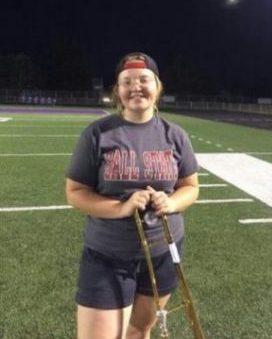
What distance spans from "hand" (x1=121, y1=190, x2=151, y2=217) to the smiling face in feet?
1.31

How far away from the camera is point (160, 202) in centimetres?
250

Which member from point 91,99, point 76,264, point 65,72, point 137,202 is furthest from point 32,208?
point 65,72

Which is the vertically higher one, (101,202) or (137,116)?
(137,116)

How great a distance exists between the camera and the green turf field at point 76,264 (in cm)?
415

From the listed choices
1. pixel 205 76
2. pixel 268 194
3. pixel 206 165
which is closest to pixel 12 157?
pixel 206 165

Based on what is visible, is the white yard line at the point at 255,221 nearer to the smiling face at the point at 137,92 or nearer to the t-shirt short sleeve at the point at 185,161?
the t-shirt short sleeve at the point at 185,161

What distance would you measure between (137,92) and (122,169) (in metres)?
0.37

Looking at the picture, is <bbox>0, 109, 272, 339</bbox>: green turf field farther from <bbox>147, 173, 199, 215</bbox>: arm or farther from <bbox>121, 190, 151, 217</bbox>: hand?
<bbox>121, 190, 151, 217</bbox>: hand

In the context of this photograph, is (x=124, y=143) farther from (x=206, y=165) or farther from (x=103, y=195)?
(x=206, y=165)

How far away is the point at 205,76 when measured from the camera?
107 meters

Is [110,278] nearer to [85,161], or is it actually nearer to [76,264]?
[85,161]

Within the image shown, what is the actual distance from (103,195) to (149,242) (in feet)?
1.03

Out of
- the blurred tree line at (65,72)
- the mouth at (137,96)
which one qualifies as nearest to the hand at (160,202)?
the mouth at (137,96)

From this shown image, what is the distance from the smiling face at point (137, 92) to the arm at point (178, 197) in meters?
0.37
